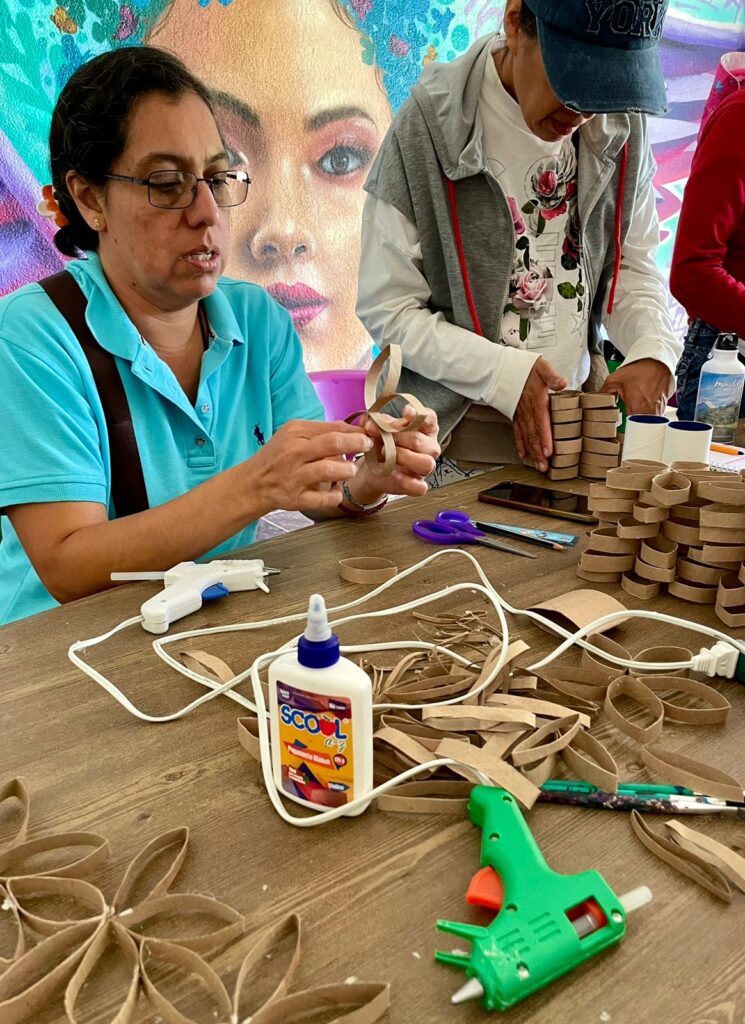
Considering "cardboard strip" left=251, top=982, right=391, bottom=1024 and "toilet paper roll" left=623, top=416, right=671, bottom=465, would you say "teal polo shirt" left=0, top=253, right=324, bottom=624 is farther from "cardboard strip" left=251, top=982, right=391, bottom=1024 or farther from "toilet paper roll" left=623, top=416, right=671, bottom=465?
"cardboard strip" left=251, top=982, right=391, bottom=1024

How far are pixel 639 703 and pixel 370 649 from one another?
30 cm

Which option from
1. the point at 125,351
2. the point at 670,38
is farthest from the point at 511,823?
the point at 670,38

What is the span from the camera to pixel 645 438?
142 centimetres

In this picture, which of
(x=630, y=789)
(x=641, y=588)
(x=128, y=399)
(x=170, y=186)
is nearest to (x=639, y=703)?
(x=630, y=789)

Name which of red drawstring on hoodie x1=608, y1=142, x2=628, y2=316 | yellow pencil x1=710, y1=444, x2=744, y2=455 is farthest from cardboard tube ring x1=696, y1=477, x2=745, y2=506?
red drawstring on hoodie x1=608, y1=142, x2=628, y2=316

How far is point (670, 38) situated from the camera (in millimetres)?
4125

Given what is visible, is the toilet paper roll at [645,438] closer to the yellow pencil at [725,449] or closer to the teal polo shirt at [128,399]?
the yellow pencil at [725,449]

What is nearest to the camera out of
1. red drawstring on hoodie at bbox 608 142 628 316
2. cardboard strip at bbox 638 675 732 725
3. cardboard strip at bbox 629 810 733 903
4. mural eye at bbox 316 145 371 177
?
cardboard strip at bbox 629 810 733 903

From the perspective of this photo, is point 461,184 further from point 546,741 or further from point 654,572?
point 546,741

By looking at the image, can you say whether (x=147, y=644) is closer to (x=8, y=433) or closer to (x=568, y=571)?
(x=8, y=433)

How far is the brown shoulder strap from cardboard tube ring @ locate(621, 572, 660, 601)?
2.56 ft

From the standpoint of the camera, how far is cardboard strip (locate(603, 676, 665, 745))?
790 millimetres

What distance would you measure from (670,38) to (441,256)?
131 inches

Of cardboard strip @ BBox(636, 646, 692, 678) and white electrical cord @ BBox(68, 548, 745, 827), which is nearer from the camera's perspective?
white electrical cord @ BBox(68, 548, 745, 827)
